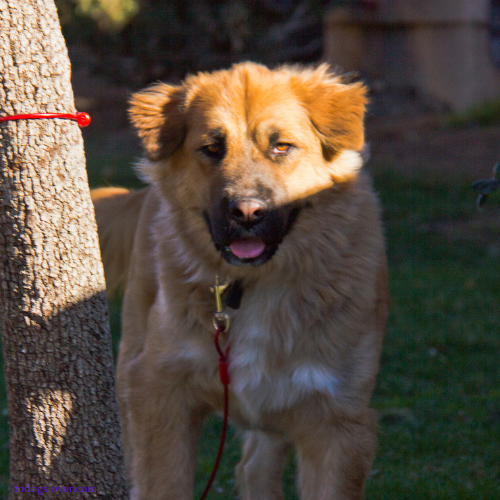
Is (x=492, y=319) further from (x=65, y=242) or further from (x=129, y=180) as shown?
(x=129, y=180)

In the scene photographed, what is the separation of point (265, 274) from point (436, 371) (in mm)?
2798

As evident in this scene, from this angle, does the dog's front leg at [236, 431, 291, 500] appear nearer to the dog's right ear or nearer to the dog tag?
the dog tag

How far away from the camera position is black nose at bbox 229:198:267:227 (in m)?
3.13

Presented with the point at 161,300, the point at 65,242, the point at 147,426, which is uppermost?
the point at 65,242

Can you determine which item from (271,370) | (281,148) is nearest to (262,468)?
(271,370)

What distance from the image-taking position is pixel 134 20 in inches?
435

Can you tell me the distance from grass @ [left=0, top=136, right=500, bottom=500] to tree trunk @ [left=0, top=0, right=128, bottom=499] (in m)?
1.53

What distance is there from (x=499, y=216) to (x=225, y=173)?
797cm

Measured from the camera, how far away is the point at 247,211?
3129 mm

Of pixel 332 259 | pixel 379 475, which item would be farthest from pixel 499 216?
pixel 332 259

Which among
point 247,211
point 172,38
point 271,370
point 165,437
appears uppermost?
point 172,38

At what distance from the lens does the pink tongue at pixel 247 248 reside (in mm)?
3275

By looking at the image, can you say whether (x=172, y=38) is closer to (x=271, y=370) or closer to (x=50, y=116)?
(x=271, y=370)

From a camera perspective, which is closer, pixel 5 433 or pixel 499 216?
pixel 5 433
